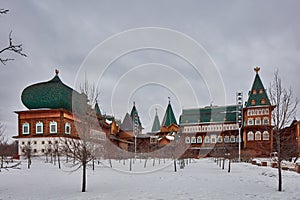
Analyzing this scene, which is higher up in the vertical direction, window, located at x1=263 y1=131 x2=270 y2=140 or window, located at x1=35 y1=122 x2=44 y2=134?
window, located at x1=35 y1=122 x2=44 y2=134

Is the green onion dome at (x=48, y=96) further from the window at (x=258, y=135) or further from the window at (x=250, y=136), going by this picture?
the window at (x=258, y=135)

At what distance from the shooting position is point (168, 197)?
1242 cm

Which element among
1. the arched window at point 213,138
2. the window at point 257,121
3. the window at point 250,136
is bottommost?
the arched window at point 213,138

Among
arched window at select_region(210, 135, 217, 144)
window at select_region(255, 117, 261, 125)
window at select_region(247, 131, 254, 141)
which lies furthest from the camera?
arched window at select_region(210, 135, 217, 144)

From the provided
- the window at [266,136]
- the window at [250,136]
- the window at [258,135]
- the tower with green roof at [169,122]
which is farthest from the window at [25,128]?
the window at [266,136]

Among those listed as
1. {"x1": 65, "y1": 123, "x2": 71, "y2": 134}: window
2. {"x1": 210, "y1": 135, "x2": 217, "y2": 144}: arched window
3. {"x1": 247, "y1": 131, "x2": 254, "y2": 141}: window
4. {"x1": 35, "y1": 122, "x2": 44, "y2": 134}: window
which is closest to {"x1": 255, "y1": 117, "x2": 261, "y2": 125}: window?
{"x1": 247, "y1": 131, "x2": 254, "y2": 141}: window

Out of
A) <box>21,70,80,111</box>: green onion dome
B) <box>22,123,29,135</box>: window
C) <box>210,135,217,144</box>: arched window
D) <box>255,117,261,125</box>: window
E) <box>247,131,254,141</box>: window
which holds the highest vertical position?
<box>21,70,80,111</box>: green onion dome

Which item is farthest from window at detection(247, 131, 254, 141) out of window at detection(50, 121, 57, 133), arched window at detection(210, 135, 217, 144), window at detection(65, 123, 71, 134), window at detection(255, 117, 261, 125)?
window at detection(50, 121, 57, 133)

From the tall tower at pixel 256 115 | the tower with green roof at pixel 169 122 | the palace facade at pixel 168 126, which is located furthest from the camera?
the tower with green roof at pixel 169 122

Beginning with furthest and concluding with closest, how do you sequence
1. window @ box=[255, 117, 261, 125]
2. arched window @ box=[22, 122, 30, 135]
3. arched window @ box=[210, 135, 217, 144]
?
1. arched window @ box=[210, 135, 217, 144]
2. window @ box=[255, 117, 261, 125]
3. arched window @ box=[22, 122, 30, 135]

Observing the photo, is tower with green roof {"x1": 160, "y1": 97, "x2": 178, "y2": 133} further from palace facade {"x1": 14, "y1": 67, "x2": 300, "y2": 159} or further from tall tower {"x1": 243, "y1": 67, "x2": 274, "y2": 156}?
tall tower {"x1": 243, "y1": 67, "x2": 274, "y2": 156}

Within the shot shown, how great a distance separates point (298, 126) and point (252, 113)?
33.7 ft

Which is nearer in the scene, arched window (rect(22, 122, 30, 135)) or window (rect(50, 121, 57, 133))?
window (rect(50, 121, 57, 133))

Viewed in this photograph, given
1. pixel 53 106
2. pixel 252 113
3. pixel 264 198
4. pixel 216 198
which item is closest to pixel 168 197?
pixel 216 198
